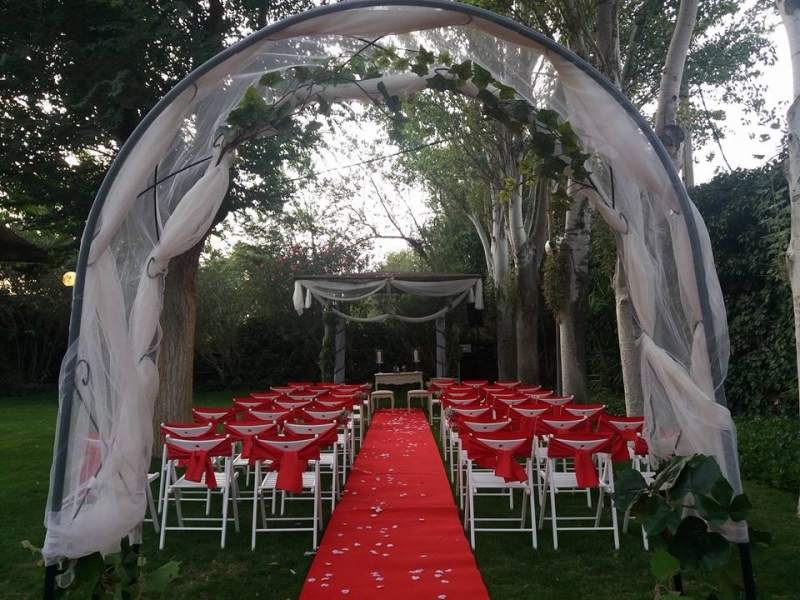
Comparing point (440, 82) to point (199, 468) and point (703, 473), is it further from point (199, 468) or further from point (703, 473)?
point (199, 468)

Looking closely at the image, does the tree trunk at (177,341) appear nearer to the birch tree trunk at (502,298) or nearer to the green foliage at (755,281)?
the green foliage at (755,281)

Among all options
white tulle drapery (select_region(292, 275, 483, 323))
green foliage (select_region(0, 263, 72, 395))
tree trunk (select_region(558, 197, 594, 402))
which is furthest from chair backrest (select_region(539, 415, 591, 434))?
green foliage (select_region(0, 263, 72, 395))

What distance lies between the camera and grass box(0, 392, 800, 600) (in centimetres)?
388

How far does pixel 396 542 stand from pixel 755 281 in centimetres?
642

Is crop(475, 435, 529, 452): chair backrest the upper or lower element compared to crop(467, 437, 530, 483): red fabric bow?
upper

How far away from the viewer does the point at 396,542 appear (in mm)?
4652

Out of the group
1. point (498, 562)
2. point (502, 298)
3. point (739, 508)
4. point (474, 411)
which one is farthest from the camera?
point (502, 298)

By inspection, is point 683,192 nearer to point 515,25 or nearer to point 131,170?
point 515,25

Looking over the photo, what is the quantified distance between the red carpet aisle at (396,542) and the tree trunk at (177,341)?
2.31 m

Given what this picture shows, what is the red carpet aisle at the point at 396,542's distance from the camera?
3.79m

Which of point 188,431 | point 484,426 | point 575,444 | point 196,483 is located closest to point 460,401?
point 484,426

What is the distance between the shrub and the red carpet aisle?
2975 millimetres

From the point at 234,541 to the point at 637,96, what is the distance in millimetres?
13024

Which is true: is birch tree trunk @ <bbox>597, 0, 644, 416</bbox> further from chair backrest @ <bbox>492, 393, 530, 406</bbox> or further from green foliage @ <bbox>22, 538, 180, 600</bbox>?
green foliage @ <bbox>22, 538, 180, 600</bbox>
